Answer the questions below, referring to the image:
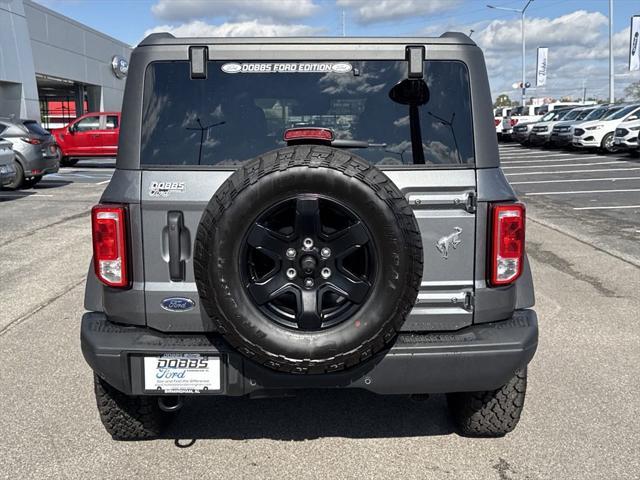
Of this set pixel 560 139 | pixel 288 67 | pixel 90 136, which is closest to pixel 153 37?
pixel 288 67

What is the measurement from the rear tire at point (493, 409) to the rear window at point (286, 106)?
1.21 meters

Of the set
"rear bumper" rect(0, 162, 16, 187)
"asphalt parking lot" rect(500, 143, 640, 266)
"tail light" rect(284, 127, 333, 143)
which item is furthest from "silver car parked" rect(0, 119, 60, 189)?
"tail light" rect(284, 127, 333, 143)

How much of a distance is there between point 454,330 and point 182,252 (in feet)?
4.14

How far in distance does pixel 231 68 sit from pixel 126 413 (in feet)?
5.80

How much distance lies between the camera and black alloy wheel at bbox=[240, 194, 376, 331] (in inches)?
106

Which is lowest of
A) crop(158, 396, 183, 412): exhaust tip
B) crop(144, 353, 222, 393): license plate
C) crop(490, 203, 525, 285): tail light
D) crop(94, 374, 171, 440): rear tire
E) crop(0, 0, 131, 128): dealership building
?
crop(94, 374, 171, 440): rear tire

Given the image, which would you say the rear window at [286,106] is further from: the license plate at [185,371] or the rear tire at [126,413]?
the rear tire at [126,413]

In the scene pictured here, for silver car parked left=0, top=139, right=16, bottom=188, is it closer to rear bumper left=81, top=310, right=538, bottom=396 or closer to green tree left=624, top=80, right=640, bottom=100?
rear bumper left=81, top=310, right=538, bottom=396

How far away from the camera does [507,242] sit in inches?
118

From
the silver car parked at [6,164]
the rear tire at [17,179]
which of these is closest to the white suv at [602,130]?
the rear tire at [17,179]

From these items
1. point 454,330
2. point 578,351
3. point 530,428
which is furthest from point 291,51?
point 578,351

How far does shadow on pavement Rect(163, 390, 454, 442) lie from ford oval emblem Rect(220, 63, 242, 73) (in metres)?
1.63

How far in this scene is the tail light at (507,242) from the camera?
117 inches

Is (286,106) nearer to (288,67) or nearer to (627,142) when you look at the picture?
(288,67)
